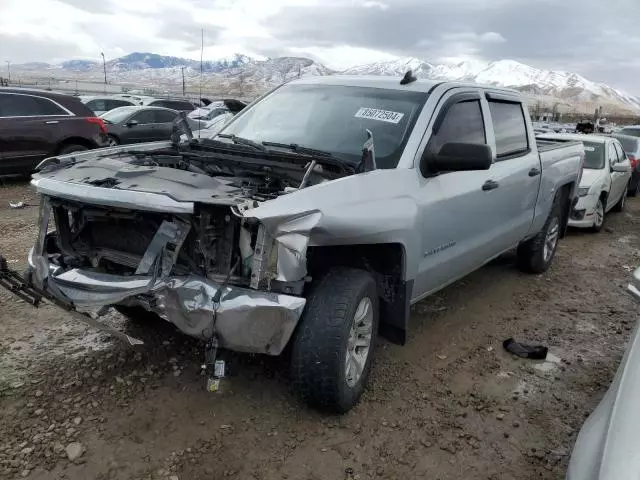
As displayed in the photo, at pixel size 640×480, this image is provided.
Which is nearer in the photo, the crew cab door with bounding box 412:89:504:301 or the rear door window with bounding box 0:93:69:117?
the crew cab door with bounding box 412:89:504:301

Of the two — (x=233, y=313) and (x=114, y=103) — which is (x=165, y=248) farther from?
(x=114, y=103)

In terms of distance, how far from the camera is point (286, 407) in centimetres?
327

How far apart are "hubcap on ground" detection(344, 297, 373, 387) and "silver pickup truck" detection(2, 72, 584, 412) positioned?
1 cm

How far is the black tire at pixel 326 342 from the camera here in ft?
9.48

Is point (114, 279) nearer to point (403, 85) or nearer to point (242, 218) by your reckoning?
point (242, 218)

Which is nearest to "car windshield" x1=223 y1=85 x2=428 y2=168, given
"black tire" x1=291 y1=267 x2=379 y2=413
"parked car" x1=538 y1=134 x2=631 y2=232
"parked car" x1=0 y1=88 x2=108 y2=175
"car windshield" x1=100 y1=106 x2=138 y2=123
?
"black tire" x1=291 y1=267 x2=379 y2=413

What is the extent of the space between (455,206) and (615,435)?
227cm

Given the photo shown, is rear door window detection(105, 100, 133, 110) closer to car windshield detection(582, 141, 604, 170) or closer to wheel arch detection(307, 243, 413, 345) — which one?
car windshield detection(582, 141, 604, 170)

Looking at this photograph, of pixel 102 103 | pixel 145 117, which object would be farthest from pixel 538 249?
pixel 102 103

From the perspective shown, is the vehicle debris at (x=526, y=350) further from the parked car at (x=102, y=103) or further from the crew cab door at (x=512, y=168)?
the parked car at (x=102, y=103)

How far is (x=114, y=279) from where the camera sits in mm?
2912

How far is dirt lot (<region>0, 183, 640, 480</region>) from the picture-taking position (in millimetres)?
2803

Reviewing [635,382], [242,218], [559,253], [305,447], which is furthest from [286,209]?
[559,253]

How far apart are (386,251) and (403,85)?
1374 mm
